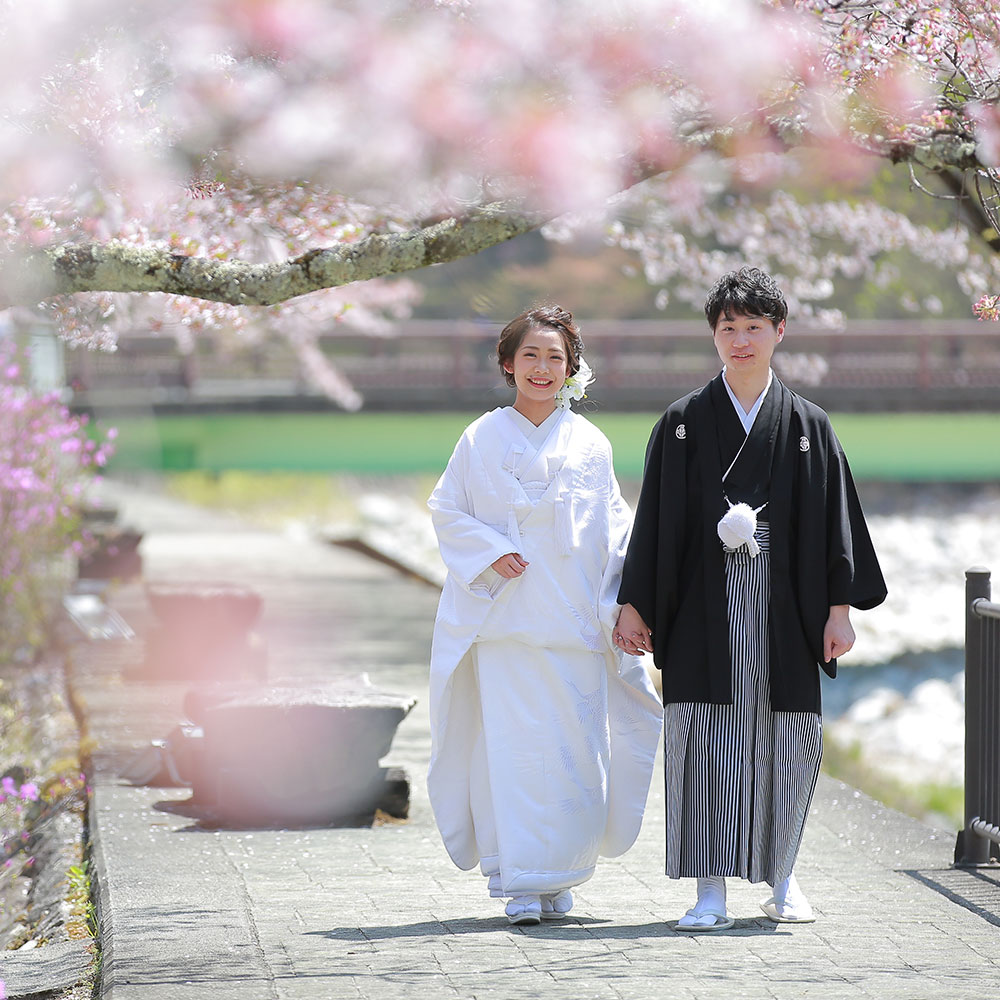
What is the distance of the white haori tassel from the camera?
394 centimetres

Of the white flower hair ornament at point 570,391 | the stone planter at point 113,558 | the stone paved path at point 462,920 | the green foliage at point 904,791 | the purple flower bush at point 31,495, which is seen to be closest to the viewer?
the stone paved path at point 462,920

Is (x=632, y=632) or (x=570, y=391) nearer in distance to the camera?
(x=632, y=632)

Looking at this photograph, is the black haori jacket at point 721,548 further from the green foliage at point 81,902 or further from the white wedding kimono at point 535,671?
the green foliage at point 81,902

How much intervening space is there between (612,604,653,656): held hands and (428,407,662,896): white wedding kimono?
1.7 inches

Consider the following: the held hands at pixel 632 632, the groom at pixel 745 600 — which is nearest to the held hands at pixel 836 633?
the groom at pixel 745 600

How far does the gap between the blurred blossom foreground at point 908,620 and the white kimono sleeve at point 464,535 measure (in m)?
8.09

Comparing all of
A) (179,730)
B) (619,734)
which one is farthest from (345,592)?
(619,734)

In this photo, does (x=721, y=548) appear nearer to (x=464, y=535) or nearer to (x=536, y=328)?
(x=464, y=535)

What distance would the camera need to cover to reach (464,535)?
4168mm

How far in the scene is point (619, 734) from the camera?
429cm

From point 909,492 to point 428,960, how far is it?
19883 millimetres

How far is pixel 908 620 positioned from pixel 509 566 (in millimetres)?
13993

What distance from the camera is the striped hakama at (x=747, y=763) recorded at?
13.2 ft

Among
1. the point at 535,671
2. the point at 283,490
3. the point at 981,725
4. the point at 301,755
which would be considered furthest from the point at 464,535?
the point at 283,490
